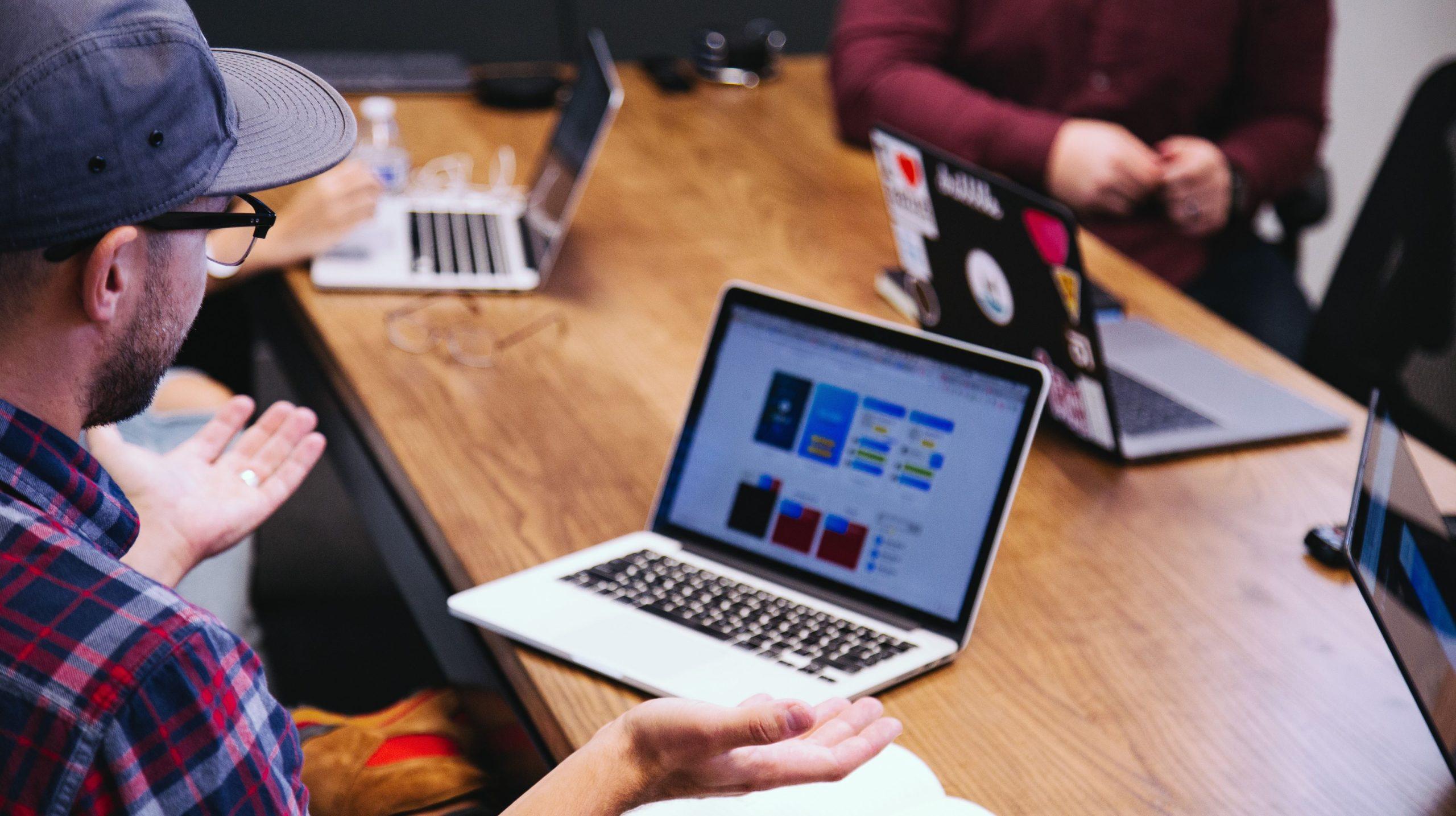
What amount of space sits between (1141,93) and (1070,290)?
107cm

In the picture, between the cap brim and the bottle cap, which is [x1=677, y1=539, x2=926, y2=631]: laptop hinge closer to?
the cap brim

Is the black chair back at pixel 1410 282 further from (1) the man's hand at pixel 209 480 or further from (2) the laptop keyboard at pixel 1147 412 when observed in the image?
(1) the man's hand at pixel 209 480

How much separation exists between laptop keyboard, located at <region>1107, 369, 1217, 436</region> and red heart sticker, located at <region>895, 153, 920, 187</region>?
0.97 feet

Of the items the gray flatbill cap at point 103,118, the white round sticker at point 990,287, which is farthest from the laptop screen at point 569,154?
the gray flatbill cap at point 103,118

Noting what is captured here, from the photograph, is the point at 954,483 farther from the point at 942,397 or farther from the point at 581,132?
the point at 581,132

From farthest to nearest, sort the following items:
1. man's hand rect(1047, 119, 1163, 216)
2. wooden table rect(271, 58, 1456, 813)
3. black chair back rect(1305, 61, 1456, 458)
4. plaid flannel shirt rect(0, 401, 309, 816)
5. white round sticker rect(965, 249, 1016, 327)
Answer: man's hand rect(1047, 119, 1163, 216) < black chair back rect(1305, 61, 1456, 458) < white round sticker rect(965, 249, 1016, 327) < wooden table rect(271, 58, 1456, 813) < plaid flannel shirt rect(0, 401, 309, 816)

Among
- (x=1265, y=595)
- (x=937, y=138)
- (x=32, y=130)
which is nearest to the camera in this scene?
(x=32, y=130)

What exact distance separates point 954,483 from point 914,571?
79 mm

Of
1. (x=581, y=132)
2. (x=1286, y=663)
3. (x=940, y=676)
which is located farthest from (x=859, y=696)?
(x=581, y=132)

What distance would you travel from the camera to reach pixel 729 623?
1024mm

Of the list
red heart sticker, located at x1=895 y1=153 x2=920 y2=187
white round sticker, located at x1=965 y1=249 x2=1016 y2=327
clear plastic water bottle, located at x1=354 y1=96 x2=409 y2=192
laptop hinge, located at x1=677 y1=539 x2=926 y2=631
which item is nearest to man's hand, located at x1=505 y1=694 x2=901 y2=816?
laptop hinge, located at x1=677 y1=539 x2=926 y2=631

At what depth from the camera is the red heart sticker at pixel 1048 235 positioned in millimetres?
1223

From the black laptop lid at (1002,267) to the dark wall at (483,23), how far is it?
73.8 inches

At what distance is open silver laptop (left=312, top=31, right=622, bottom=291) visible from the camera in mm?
1637
